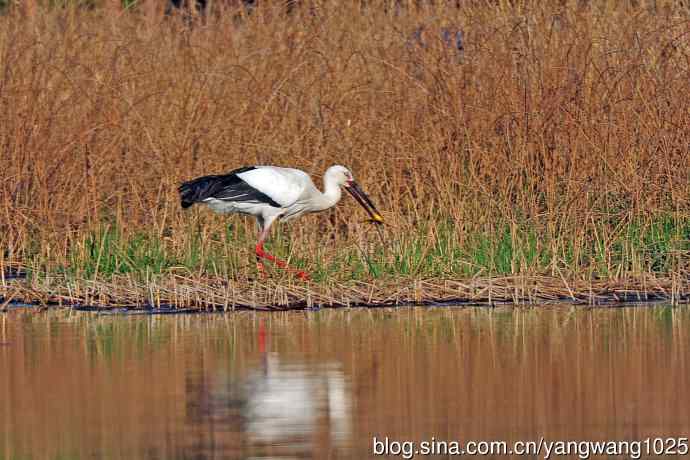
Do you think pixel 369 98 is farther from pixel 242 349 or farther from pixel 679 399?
pixel 679 399

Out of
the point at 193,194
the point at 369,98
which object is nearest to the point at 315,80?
the point at 369,98

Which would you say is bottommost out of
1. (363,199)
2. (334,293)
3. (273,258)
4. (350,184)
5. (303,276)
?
(334,293)

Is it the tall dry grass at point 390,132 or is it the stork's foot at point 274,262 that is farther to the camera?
the tall dry grass at point 390,132

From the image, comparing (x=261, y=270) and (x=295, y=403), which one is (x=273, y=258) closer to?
(x=261, y=270)

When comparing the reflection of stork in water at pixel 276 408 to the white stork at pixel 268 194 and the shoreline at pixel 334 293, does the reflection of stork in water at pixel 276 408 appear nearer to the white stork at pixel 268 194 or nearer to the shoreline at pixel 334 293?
the shoreline at pixel 334 293

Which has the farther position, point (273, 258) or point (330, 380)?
point (273, 258)

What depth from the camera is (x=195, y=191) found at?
10.9 m

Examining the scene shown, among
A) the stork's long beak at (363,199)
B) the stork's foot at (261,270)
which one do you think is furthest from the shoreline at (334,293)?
the stork's long beak at (363,199)

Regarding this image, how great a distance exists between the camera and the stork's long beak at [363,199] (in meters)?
11.4

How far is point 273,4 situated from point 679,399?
8699mm

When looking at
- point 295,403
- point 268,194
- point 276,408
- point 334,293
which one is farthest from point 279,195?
A: point 276,408

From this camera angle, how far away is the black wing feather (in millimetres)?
10828

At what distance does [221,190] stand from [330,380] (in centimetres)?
419

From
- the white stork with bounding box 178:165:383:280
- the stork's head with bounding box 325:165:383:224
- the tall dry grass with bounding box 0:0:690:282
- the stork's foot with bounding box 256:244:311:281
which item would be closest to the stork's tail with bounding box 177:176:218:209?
the white stork with bounding box 178:165:383:280
